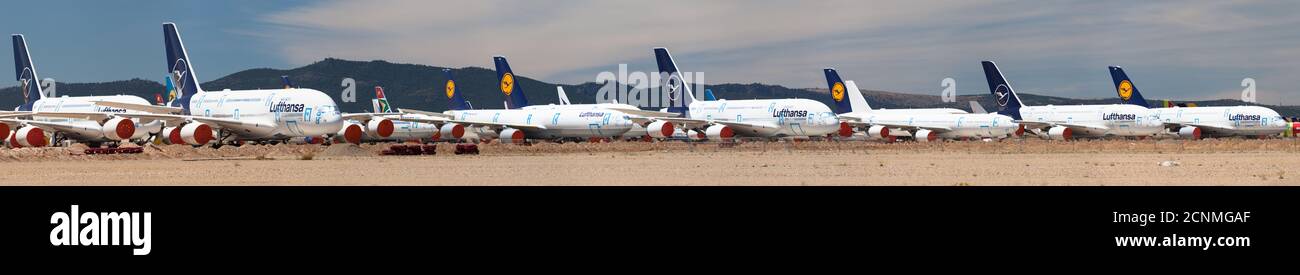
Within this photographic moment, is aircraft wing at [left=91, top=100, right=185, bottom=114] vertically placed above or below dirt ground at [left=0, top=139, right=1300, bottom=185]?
above

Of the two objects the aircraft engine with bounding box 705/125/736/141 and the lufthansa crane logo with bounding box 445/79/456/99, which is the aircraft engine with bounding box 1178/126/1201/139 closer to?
the aircraft engine with bounding box 705/125/736/141

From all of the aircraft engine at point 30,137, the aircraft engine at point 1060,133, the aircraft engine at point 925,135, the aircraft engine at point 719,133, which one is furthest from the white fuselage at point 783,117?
the aircraft engine at point 30,137

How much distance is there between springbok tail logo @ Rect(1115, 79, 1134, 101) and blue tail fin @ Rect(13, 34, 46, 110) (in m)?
76.5

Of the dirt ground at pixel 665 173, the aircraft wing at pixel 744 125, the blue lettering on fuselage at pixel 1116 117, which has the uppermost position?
the blue lettering on fuselage at pixel 1116 117

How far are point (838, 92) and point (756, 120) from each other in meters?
32.9

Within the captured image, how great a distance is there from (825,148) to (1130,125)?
36.5m

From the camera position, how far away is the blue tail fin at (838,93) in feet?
359

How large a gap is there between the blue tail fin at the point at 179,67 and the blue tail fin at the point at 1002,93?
2335 inches

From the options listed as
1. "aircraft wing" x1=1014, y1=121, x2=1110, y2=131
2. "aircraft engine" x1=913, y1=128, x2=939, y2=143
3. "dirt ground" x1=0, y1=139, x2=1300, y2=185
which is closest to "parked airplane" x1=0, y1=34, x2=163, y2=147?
"dirt ground" x1=0, y1=139, x2=1300, y2=185

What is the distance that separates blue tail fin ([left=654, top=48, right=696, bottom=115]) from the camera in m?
87.1

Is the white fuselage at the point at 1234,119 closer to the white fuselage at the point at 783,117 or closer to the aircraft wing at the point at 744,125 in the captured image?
the white fuselage at the point at 783,117
